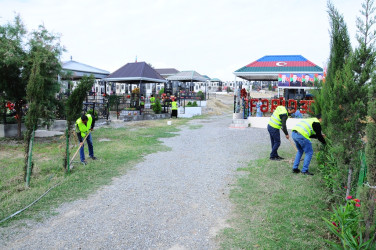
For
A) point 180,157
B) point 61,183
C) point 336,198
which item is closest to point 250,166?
point 180,157

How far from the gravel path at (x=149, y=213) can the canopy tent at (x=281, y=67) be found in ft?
30.0

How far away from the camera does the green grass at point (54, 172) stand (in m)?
4.64

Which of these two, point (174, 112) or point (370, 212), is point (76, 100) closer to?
point (370, 212)

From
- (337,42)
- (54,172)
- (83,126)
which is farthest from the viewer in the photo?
(83,126)

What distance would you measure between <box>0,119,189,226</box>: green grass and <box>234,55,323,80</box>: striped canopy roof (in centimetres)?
790

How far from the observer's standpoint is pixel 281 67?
15227 millimetres

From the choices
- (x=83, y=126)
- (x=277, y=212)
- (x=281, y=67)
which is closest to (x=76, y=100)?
(x=83, y=126)

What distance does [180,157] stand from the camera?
8.02 meters

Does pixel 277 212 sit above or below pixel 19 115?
below

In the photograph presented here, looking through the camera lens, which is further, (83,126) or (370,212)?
(83,126)

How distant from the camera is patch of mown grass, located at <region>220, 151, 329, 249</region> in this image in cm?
336

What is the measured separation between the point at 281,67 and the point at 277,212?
41.3 ft

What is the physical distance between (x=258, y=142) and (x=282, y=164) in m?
3.40

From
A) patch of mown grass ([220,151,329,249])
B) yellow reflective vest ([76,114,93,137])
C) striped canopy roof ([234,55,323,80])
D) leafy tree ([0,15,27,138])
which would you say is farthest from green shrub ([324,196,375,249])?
striped canopy roof ([234,55,323,80])
